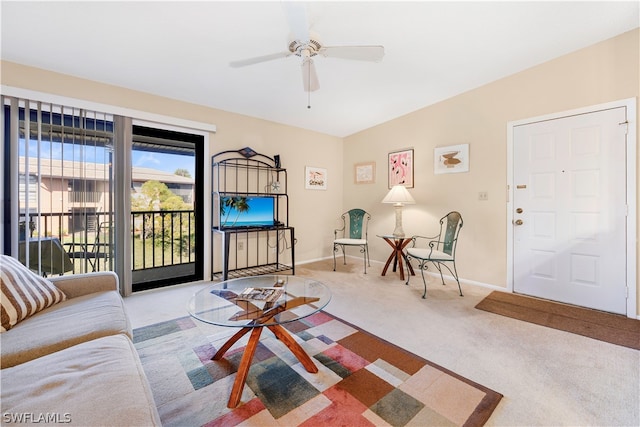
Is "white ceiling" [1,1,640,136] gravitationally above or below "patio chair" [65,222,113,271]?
above

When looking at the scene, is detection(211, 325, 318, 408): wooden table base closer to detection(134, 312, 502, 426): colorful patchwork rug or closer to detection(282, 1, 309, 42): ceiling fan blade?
detection(134, 312, 502, 426): colorful patchwork rug

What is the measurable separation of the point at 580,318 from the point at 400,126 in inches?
125

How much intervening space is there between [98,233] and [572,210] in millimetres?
5052

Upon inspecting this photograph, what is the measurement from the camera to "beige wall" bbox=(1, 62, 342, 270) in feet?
8.52

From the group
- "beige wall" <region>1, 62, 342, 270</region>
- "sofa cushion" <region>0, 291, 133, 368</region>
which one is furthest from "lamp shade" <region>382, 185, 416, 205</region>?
"sofa cushion" <region>0, 291, 133, 368</region>

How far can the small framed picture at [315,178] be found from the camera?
15.2 feet

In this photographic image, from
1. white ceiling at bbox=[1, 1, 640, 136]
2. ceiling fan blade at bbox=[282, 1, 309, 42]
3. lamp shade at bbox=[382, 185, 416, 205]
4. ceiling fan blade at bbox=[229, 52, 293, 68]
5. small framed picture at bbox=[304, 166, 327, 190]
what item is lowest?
lamp shade at bbox=[382, 185, 416, 205]

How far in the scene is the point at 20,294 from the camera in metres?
1.47

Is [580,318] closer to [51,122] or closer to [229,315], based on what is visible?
[229,315]

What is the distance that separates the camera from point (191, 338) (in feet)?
6.76

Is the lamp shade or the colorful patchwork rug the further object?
the lamp shade

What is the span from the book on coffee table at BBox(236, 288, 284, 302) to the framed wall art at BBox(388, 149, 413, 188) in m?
2.94

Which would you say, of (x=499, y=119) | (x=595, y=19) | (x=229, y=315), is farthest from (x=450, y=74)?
(x=229, y=315)

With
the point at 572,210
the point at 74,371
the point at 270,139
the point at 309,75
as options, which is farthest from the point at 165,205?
the point at 572,210
